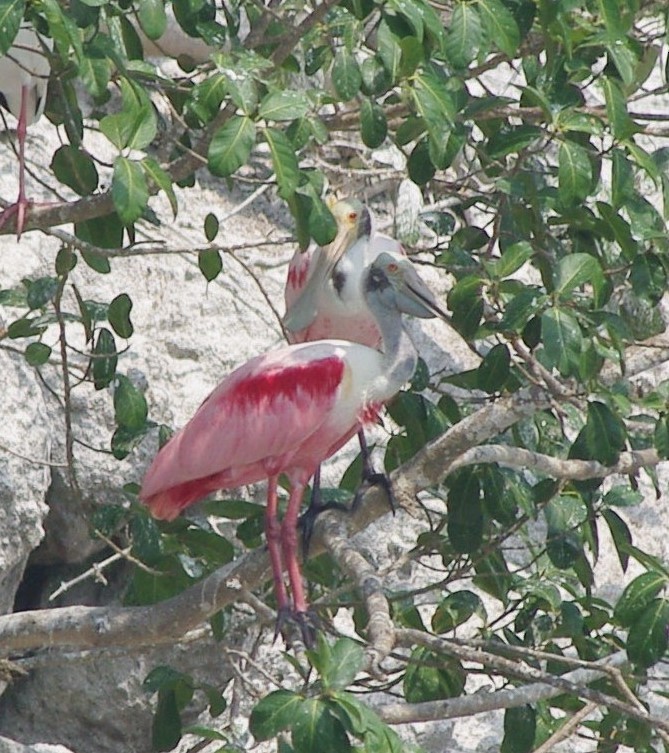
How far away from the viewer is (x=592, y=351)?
13.1ft

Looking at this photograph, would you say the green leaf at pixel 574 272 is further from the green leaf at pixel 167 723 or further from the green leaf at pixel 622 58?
the green leaf at pixel 167 723

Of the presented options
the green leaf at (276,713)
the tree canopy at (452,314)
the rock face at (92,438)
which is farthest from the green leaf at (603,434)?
the rock face at (92,438)

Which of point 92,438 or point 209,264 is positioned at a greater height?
point 209,264

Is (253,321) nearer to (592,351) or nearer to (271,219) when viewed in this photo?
(271,219)

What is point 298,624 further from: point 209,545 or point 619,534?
point 619,534

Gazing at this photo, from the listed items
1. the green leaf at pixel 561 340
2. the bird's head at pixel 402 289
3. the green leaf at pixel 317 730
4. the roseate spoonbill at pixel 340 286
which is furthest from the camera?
the roseate spoonbill at pixel 340 286

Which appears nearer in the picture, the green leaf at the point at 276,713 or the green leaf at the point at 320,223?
the green leaf at the point at 276,713

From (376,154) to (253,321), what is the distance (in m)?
1.06

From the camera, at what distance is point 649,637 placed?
3896mm

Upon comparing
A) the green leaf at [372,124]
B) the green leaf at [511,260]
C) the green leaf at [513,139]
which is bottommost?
the green leaf at [511,260]

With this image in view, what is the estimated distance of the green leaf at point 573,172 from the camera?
12.8 ft

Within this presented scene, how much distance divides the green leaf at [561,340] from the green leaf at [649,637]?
1.87ft

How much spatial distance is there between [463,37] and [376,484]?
1.31 m

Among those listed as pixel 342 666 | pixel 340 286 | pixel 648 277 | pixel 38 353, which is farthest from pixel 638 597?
pixel 340 286
